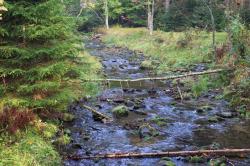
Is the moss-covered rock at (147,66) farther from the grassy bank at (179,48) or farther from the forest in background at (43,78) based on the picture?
the forest in background at (43,78)

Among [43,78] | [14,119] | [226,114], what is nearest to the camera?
[14,119]

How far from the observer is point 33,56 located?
1096 centimetres

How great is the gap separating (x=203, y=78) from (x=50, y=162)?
457 inches

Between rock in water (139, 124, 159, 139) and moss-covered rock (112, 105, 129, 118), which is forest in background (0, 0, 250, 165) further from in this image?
rock in water (139, 124, 159, 139)

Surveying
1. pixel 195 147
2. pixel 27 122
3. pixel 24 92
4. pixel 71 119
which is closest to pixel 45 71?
pixel 24 92

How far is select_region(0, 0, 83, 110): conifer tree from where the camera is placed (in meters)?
10.8

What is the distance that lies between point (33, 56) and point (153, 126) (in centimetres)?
463

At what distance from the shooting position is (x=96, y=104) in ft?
51.1

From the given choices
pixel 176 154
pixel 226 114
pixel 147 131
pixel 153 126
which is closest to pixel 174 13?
pixel 226 114

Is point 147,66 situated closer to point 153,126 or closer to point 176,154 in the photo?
point 153,126

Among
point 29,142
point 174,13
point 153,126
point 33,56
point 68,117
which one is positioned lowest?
point 153,126

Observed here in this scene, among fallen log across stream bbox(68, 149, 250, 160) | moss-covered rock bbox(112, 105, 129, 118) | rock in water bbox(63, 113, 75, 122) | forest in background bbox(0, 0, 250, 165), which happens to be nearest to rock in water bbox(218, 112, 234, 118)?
forest in background bbox(0, 0, 250, 165)

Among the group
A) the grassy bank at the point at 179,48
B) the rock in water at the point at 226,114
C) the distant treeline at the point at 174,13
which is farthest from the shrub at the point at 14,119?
the distant treeline at the point at 174,13

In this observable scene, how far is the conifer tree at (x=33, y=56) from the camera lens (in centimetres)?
1075
